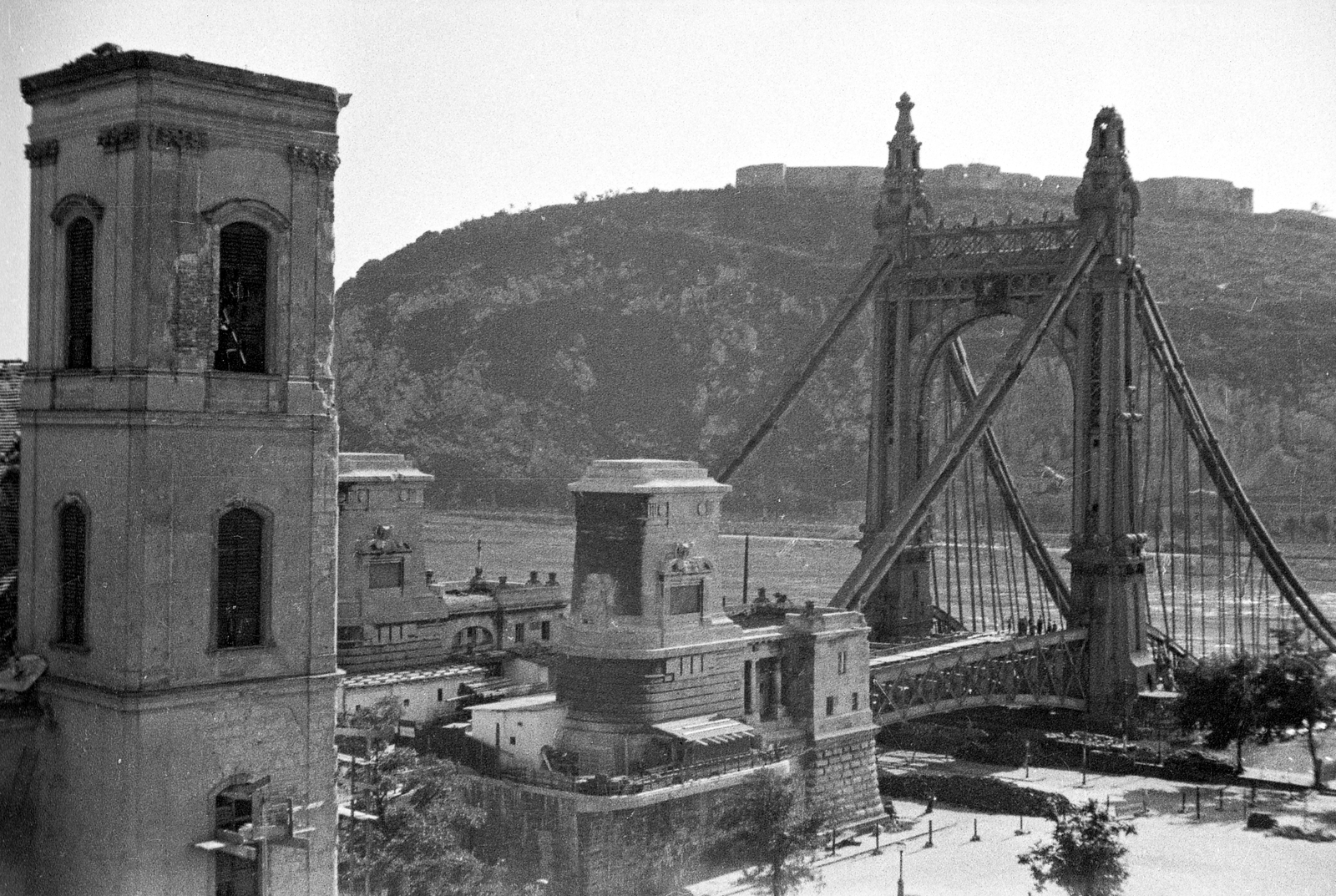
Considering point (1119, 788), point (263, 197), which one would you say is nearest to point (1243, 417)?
point (1119, 788)

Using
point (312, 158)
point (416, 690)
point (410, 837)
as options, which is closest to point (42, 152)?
point (312, 158)

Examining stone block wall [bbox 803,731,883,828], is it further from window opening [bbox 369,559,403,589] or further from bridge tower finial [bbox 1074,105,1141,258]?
bridge tower finial [bbox 1074,105,1141,258]

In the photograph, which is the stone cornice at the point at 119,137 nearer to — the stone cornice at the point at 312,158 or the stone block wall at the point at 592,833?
the stone cornice at the point at 312,158

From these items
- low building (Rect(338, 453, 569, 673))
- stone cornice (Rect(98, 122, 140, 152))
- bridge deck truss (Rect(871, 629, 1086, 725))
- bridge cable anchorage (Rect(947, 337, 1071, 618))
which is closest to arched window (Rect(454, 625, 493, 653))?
low building (Rect(338, 453, 569, 673))

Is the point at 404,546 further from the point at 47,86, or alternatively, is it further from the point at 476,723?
the point at 47,86

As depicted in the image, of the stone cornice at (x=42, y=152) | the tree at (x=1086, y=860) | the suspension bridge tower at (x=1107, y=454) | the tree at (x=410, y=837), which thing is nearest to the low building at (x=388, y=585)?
the tree at (x=410, y=837)

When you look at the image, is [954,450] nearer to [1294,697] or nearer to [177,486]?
[1294,697]
